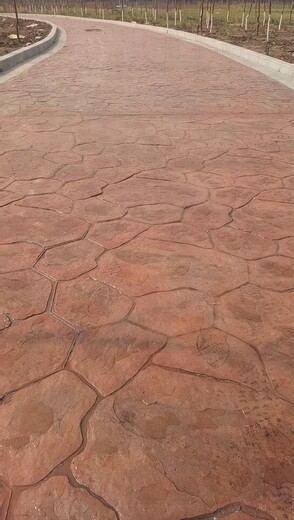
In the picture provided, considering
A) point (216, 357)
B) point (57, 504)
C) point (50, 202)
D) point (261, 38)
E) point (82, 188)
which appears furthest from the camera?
point (261, 38)

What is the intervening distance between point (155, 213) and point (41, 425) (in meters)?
1.93

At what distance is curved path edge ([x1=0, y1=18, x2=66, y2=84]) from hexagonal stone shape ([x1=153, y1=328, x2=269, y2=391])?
7.26 meters

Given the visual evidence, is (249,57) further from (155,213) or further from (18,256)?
(18,256)

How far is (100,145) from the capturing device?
455 cm

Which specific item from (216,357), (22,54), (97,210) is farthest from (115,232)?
(22,54)

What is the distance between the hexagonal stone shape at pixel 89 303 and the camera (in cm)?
215

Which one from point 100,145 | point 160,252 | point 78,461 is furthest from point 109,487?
point 100,145

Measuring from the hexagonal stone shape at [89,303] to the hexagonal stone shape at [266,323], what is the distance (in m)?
0.55


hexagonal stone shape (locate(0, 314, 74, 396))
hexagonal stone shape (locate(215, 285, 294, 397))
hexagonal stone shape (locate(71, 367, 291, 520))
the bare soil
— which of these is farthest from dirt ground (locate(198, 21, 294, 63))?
hexagonal stone shape (locate(71, 367, 291, 520))

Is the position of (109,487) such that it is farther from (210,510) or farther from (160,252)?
(160,252)

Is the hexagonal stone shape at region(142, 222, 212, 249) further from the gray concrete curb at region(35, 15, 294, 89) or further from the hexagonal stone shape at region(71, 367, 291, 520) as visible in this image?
the gray concrete curb at region(35, 15, 294, 89)

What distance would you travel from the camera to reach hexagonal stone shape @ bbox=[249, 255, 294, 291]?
2.38 meters

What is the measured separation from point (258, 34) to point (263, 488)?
14985mm

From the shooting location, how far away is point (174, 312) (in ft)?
7.20
